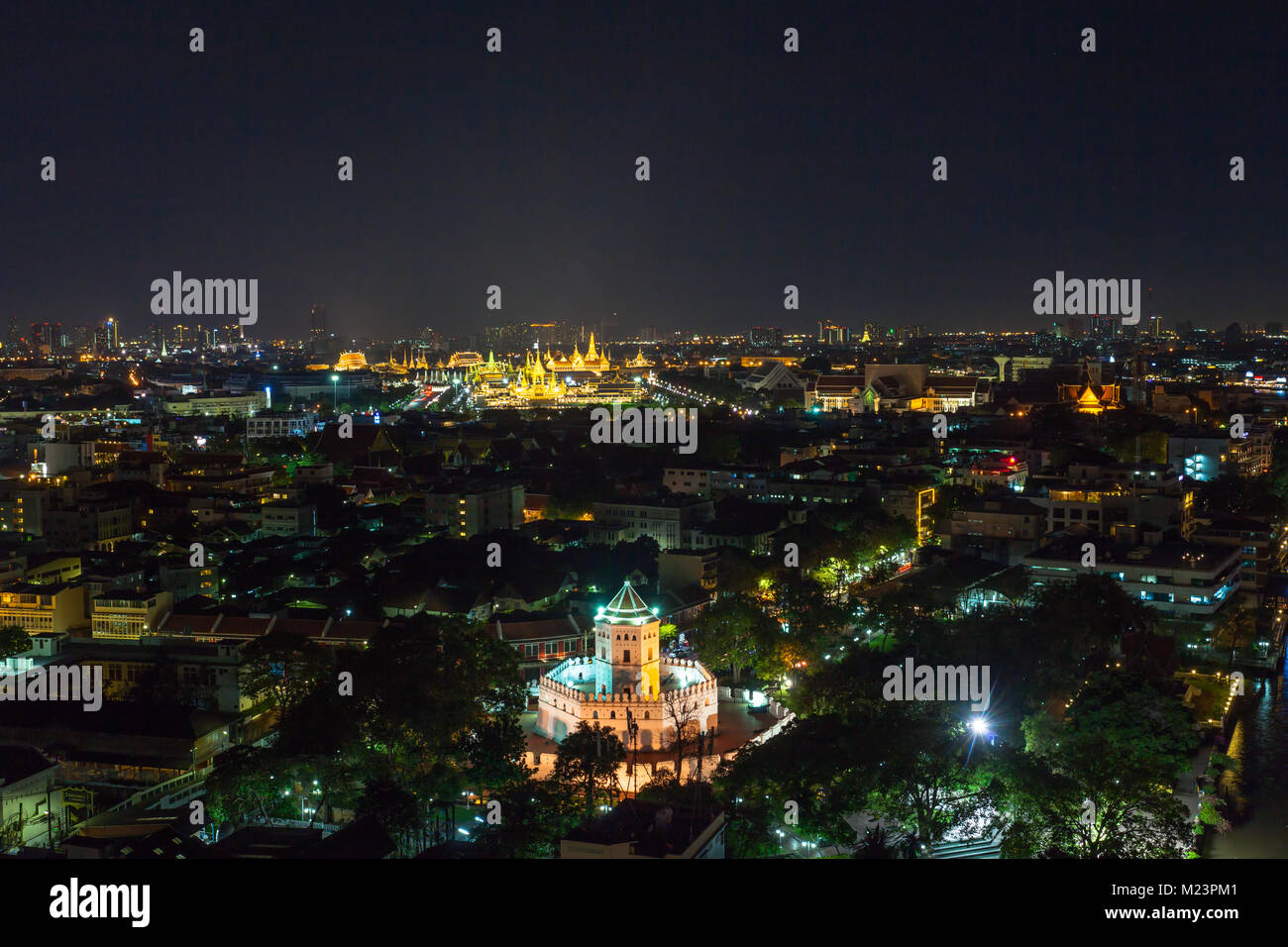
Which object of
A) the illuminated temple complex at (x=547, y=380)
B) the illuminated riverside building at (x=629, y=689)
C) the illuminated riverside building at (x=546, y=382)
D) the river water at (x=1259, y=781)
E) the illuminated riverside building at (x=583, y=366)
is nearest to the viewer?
the river water at (x=1259, y=781)

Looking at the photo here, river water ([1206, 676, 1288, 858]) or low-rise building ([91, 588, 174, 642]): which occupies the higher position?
low-rise building ([91, 588, 174, 642])

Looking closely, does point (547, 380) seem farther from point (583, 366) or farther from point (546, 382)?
point (583, 366)

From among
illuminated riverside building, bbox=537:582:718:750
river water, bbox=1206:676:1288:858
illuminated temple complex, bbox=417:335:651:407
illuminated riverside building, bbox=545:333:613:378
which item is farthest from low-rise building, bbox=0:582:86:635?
illuminated riverside building, bbox=545:333:613:378

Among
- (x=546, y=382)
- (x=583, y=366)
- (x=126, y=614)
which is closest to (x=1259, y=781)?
(x=126, y=614)

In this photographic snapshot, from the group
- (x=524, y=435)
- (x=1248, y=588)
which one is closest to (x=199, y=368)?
(x=524, y=435)

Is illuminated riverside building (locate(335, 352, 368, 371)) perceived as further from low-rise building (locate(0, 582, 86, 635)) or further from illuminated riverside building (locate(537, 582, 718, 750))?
illuminated riverside building (locate(537, 582, 718, 750))

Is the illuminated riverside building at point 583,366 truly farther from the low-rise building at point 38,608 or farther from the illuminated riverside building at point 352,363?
the low-rise building at point 38,608

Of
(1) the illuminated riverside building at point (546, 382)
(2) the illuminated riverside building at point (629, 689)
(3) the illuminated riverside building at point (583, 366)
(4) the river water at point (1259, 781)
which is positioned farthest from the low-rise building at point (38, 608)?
(3) the illuminated riverside building at point (583, 366)
